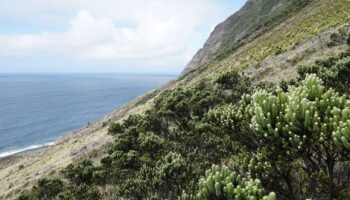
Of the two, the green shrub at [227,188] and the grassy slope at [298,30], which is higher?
the grassy slope at [298,30]

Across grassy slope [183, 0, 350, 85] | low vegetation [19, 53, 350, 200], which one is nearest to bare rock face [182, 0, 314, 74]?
grassy slope [183, 0, 350, 85]

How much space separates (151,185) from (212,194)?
10.4 meters

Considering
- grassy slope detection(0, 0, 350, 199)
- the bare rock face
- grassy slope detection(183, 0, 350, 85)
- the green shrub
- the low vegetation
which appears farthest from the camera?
the bare rock face

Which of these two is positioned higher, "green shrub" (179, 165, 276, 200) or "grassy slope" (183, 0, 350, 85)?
"grassy slope" (183, 0, 350, 85)

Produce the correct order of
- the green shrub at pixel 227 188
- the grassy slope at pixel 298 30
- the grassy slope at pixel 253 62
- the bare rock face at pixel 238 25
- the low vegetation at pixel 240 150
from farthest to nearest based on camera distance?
the bare rock face at pixel 238 25 → the grassy slope at pixel 298 30 → the grassy slope at pixel 253 62 → the low vegetation at pixel 240 150 → the green shrub at pixel 227 188

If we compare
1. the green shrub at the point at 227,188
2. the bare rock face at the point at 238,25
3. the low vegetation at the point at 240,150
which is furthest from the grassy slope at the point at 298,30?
the green shrub at the point at 227,188

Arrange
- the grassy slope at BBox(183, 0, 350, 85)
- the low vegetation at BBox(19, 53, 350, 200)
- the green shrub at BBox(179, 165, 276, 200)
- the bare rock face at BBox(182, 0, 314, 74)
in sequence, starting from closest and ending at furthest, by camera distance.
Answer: the green shrub at BBox(179, 165, 276, 200)
the low vegetation at BBox(19, 53, 350, 200)
the grassy slope at BBox(183, 0, 350, 85)
the bare rock face at BBox(182, 0, 314, 74)

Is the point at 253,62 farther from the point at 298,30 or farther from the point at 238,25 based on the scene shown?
the point at 238,25

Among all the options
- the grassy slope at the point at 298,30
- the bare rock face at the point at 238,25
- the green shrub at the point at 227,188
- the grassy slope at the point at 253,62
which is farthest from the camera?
the bare rock face at the point at 238,25

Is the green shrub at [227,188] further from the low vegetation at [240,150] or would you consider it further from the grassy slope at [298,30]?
the grassy slope at [298,30]

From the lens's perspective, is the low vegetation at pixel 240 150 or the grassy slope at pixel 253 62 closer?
the low vegetation at pixel 240 150

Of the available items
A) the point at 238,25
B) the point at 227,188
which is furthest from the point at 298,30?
the point at 238,25

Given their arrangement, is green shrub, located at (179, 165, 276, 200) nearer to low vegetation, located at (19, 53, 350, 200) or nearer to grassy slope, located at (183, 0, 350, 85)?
low vegetation, located at (19, 53, 350, 200)

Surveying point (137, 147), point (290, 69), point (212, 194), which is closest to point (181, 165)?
point (212, 194)
